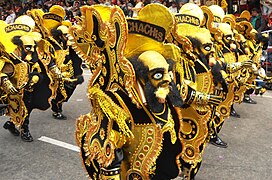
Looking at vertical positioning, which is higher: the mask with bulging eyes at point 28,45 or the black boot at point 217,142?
the mask with bulging eyes at point 28,45

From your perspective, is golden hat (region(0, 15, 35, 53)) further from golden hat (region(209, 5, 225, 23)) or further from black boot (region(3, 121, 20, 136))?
golden hat (region(209, 5, 225, 23))

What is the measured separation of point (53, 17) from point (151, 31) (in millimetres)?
4415

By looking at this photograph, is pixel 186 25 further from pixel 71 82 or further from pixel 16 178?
pixel 71 82

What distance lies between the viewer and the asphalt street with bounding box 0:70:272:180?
4298 millimetres

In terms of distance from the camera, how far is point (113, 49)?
2291 millimetres

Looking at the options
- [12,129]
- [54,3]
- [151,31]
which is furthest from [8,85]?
[54,3]

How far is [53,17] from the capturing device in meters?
6.43

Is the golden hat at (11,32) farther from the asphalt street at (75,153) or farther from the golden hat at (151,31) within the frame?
the golden hat at (151,31)

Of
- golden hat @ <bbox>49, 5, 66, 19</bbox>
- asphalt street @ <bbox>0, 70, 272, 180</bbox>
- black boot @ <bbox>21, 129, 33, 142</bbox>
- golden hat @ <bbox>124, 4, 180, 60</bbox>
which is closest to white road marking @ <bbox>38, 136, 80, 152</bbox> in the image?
asphalt street @ <bbox>0, 70, 272, 180</bbox>

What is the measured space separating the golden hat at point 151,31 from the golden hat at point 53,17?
4.29 m

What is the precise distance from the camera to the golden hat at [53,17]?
6.38 meters

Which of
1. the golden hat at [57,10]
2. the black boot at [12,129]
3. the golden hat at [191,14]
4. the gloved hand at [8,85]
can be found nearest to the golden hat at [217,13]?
the golden hat at [191,14]

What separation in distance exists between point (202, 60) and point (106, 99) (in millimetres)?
1477

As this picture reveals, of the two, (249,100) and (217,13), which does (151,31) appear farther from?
(249,100)
